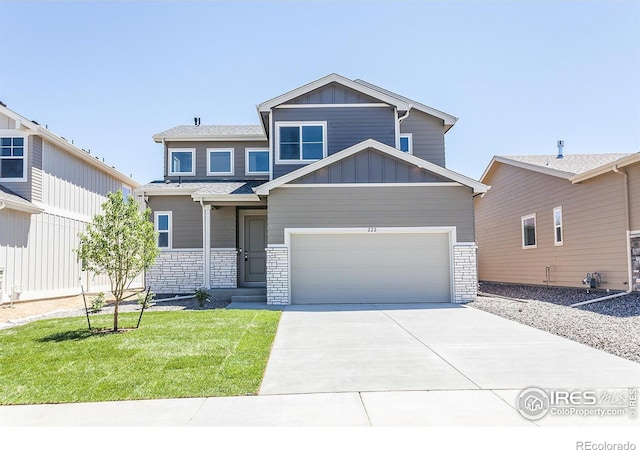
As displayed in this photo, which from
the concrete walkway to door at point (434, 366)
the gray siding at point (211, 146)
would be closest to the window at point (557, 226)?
the concrete walkway to door at point (434, 366)

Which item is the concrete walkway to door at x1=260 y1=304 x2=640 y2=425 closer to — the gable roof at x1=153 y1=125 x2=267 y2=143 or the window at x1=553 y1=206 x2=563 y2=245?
the window at x1=553 y1=206 x2=563 y2=245

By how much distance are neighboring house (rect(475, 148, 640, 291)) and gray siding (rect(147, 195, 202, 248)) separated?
40.5 ft

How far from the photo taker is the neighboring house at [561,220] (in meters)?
12.2

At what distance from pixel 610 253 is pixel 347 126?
8607 millimetres

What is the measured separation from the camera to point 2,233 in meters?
12.5

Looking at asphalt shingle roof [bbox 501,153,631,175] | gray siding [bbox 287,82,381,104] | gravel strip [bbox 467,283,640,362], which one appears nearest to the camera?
gravel strip [bbox 467,283,640,362]

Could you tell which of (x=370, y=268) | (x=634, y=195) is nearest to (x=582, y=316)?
(x=634, y=195)

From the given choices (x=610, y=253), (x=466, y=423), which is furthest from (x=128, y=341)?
(x=610, y=253)

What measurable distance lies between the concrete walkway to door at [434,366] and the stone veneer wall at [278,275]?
3.35 meters

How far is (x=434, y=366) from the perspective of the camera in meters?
5.74

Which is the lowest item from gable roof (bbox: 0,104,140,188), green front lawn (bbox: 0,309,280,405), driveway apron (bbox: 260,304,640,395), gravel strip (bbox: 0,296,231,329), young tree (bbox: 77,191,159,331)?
gravel strip (bbox: 0,296,231,329)

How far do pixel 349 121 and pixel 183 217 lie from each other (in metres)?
6.64

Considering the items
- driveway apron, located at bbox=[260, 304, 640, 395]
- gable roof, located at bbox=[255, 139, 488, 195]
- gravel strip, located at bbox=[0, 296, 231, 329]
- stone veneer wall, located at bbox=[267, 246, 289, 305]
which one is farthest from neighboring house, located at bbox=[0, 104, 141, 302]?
driveway apron, located at bbox=[260, 304, 640, 395]

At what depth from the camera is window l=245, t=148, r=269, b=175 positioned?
17.1m
